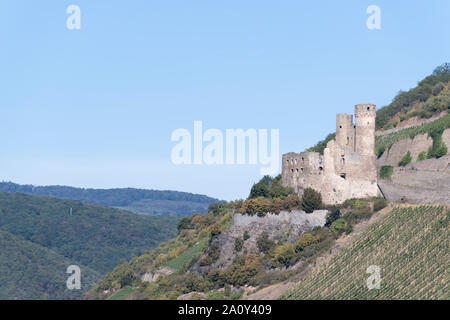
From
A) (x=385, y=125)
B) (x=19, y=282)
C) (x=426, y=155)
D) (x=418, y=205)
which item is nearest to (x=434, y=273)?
(x=418, y=205)

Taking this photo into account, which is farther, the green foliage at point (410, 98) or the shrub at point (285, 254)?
the green foliage at point (410, 98)

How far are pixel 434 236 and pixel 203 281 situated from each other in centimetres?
1722

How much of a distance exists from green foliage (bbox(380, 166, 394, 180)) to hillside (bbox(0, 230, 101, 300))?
232 feet

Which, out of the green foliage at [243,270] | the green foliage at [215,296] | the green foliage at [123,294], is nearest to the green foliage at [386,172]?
the green foliage at [243,270]

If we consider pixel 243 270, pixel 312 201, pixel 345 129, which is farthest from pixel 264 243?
pixel 345 129

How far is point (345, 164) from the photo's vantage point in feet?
220

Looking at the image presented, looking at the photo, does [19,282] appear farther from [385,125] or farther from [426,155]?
[426,155]

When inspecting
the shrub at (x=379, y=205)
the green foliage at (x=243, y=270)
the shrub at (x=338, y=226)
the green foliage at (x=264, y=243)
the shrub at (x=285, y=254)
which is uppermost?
the shrub at (x=379, y=205)

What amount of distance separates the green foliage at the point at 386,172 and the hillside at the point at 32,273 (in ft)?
232

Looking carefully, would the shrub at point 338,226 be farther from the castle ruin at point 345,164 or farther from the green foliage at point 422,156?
the green foliage at point 422,156

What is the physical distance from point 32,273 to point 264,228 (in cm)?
8093

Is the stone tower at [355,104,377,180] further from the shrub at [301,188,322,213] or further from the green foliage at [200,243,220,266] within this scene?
the green foliage at [200,243,220,266]

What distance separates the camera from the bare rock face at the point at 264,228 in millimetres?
67375
